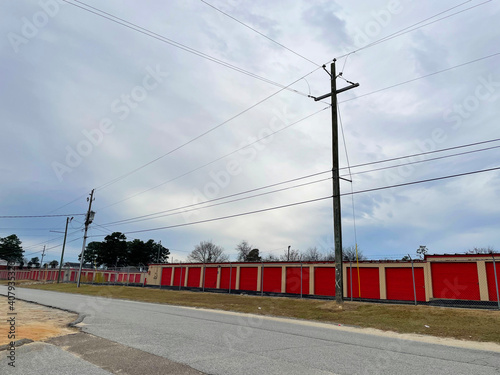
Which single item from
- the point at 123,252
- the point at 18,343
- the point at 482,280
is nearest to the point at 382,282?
the point at 482,280

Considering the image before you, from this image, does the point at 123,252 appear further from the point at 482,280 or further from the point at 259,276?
the point at 482,280

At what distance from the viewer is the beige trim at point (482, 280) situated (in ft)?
76.0

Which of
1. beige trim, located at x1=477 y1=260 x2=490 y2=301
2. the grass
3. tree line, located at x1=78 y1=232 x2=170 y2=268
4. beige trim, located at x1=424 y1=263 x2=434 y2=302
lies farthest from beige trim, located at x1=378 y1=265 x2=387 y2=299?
tree line, located at x1=78 y1=232 x2=170 y2=268

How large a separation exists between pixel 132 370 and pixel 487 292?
81.4ft

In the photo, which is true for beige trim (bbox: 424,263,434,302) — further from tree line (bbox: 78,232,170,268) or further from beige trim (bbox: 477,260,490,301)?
tree line (bbox: 78,232,170,268)

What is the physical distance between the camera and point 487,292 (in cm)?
2312

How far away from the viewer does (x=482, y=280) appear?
76.9ft

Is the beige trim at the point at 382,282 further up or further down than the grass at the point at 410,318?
further up

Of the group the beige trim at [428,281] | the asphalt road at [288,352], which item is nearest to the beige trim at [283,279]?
the beige trim at [428,281]

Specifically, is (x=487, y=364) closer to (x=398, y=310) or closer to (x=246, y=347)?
(x=246, y=347)

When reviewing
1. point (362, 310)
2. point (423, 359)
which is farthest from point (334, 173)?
point (423, 359)

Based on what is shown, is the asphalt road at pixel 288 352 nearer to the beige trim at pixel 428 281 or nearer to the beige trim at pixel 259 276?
the beige trim at pixel 428 281

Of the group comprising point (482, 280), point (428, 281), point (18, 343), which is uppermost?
point (482, 280)

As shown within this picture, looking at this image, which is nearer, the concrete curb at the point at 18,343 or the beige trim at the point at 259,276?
the concrete curb at the point at 18,343
